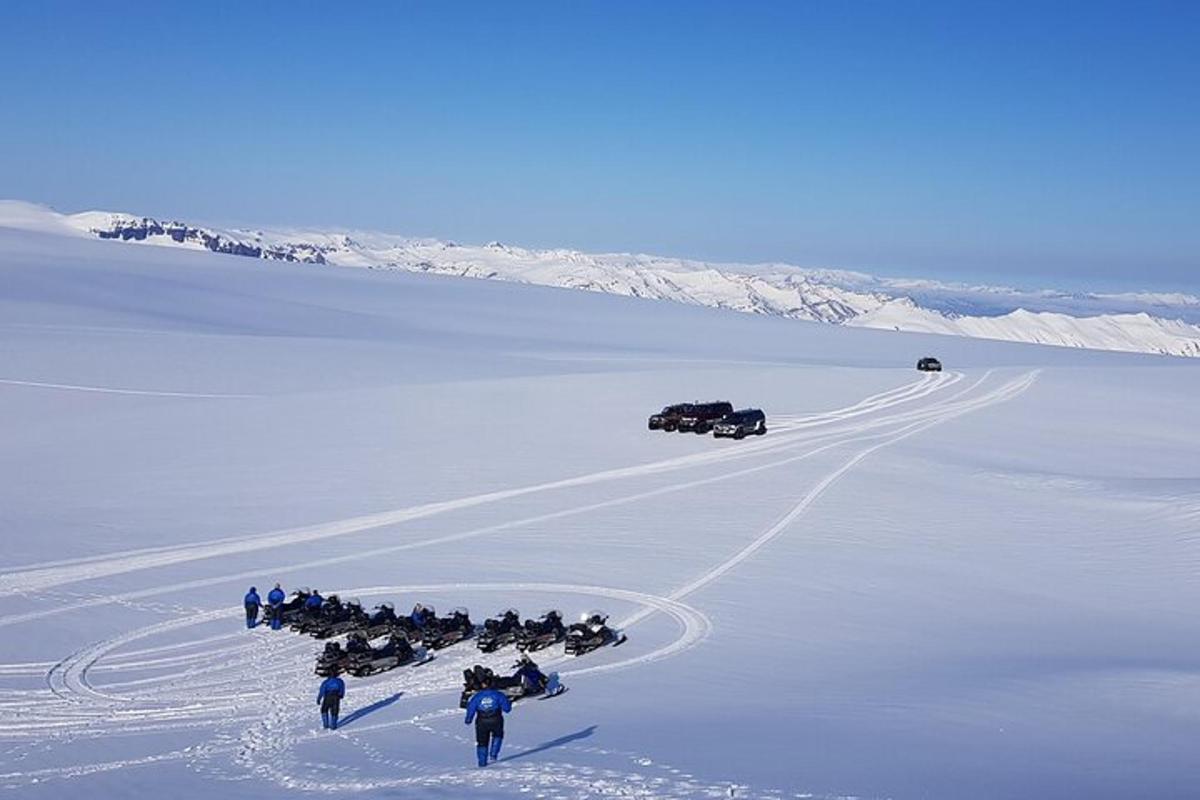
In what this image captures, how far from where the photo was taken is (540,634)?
17781mm

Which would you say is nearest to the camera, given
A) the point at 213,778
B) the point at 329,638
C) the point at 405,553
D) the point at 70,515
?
the point at 213,778

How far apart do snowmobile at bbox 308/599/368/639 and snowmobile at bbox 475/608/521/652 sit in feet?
7.02

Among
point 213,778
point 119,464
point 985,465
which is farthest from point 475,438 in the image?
point 213,778

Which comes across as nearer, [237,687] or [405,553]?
[237,687]

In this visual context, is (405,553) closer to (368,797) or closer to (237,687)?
(237,687)

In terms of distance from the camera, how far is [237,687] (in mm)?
16406

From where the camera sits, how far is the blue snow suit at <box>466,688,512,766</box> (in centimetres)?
1286

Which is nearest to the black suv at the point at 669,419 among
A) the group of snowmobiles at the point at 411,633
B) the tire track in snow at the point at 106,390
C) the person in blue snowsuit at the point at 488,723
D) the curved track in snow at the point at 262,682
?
the curved track in snow at the point at 262,682

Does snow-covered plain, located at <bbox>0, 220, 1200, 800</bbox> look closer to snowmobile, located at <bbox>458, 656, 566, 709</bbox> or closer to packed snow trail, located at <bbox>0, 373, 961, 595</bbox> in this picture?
packed snow trail, located at <bbox>0, 373, 961, 595</bbox>

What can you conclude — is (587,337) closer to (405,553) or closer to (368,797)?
(405,553)

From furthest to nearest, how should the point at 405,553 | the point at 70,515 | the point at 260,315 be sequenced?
the point at 260,315 → the point at 70,515 → the point at 405,553

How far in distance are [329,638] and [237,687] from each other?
2495 mm

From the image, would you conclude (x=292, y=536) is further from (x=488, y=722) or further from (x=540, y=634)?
(x=488, y=722)

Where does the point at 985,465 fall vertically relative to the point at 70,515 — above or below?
above
